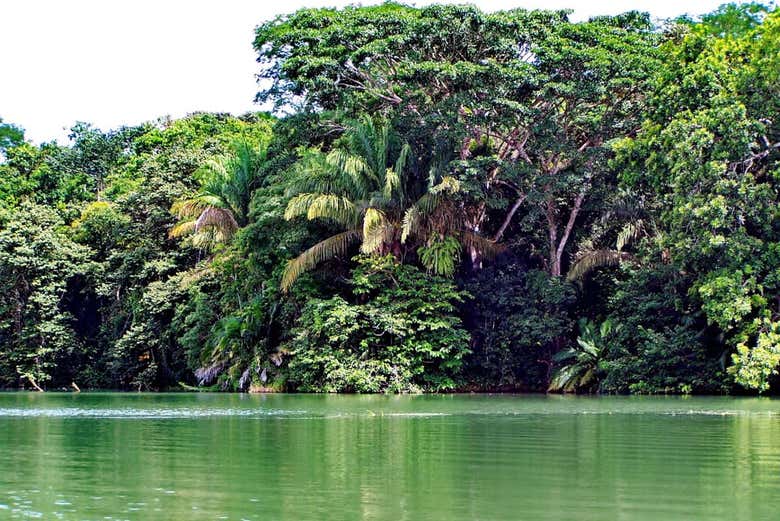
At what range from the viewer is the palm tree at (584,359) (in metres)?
26.4

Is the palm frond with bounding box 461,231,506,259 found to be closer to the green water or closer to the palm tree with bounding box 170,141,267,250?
the palm tree with bounding box 170,141,267,250

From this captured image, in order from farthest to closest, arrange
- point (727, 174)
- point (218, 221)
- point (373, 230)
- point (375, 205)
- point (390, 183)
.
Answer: point (218, 221) < point (375, 205) < point (390, 183) < point (373, 230) < point (727, 174)

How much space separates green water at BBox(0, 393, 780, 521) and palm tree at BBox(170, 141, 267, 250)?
1597 centimetres

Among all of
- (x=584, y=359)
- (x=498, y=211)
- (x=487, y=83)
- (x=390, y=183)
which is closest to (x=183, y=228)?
(x=390, y=183)

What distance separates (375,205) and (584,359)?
6.50 m

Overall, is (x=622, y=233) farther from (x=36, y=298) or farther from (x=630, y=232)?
(x=36, y=298)

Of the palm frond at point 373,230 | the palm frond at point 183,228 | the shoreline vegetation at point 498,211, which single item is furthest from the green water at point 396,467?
the palm frond at point 183,228

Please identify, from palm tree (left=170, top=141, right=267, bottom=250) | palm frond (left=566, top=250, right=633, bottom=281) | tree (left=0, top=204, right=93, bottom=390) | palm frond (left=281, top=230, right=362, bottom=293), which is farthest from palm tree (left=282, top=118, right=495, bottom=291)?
tree (left=0, top=204, right=93, bottom=390)

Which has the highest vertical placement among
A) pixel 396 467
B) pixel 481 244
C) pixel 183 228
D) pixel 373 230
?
pixel 183 228

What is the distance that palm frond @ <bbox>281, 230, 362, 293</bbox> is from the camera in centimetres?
2747

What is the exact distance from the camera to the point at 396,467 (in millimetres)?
9039

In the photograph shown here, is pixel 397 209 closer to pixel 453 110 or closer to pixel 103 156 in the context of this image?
pixel 453 110

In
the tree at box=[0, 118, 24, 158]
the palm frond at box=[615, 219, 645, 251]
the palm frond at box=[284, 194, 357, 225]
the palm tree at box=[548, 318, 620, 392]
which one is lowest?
the palm tree at box=[548, 318, 620, 392]

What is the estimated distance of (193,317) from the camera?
31.9 m
